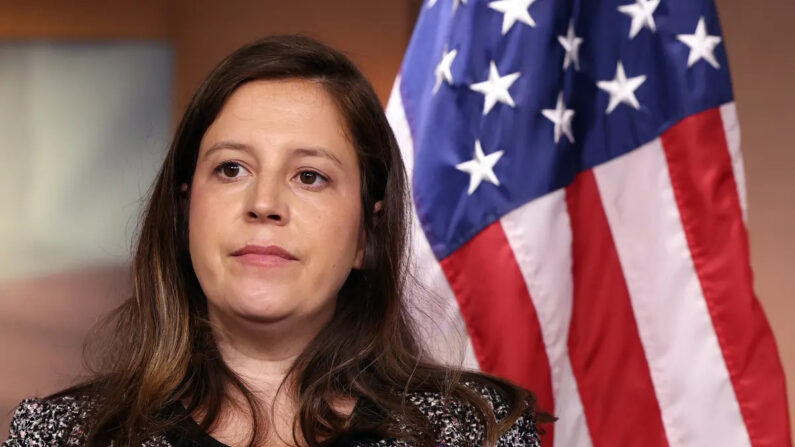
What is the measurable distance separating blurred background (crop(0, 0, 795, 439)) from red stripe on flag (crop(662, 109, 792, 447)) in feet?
2.07

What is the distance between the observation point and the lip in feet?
4.49

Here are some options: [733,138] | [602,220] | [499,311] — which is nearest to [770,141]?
[733,138]

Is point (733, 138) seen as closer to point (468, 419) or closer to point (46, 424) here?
point (468, 419)

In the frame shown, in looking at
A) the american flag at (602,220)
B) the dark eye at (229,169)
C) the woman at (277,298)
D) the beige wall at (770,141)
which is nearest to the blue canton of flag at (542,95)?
the american flag at (602,220)

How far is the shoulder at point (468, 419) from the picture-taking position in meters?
1.46

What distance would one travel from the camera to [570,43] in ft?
6.27

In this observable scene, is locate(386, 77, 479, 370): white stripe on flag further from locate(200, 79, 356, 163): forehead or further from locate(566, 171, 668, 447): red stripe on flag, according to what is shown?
locate(200, 79, 356, 163): forehead

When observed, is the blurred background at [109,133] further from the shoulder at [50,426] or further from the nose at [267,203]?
the nose at [267,203]

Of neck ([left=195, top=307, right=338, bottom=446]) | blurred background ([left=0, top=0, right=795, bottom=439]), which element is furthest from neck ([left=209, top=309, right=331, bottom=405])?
blurred background ([left=0, top=0, right=795, bottom=439])

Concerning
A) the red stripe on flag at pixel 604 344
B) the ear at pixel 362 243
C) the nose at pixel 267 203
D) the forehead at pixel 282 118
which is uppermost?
the forehead at pixel 282 118

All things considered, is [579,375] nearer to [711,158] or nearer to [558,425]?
[558,425]

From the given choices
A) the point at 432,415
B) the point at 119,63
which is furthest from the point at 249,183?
the point at 119,63

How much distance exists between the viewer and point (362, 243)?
155 cm

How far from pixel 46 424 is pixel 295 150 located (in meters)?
Result: 0.45
